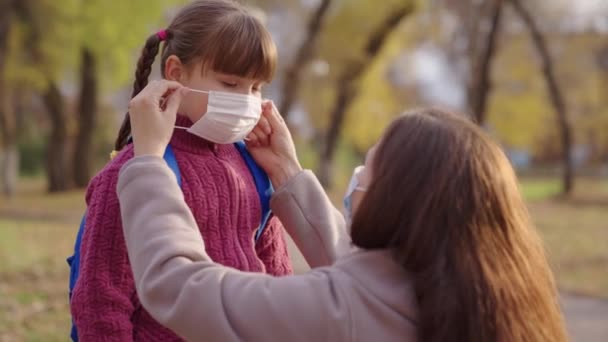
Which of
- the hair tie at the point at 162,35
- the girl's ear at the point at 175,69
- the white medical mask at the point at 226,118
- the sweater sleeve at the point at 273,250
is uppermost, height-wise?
the hair tie at the point at 162,35

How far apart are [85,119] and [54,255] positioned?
571 inches

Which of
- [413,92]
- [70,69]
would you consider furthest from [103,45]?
[413,92]

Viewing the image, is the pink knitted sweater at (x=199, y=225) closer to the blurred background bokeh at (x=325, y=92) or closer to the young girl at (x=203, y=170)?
the young girl at (x=203, y=170)

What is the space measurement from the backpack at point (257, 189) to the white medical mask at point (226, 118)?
11 cm

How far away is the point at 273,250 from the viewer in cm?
236

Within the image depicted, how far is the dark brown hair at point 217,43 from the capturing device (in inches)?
86.1

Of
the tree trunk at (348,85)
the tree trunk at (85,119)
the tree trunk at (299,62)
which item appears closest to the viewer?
the tree trunk at (299,62)

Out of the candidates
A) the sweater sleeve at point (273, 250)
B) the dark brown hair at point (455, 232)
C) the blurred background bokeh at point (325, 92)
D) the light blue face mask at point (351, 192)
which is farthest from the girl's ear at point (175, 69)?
the blurred background bokeh at point (325, 92)

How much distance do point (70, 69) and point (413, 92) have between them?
96.4 feet

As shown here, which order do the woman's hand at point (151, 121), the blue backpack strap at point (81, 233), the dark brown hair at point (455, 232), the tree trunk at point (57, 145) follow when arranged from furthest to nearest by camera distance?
the tree trunk at point (57, 145), the blue backpack strap at point (81, 233), the woman's hand at point (151, 121), the dark brown hair at point (455, 232)

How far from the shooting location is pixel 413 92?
Answer: 48438mm

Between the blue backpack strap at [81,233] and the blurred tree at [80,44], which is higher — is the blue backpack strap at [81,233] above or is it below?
above

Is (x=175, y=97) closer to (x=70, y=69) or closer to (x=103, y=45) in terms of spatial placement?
(x=103, y=45)

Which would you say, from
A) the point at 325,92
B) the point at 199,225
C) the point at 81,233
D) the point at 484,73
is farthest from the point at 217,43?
the point at 325,92
